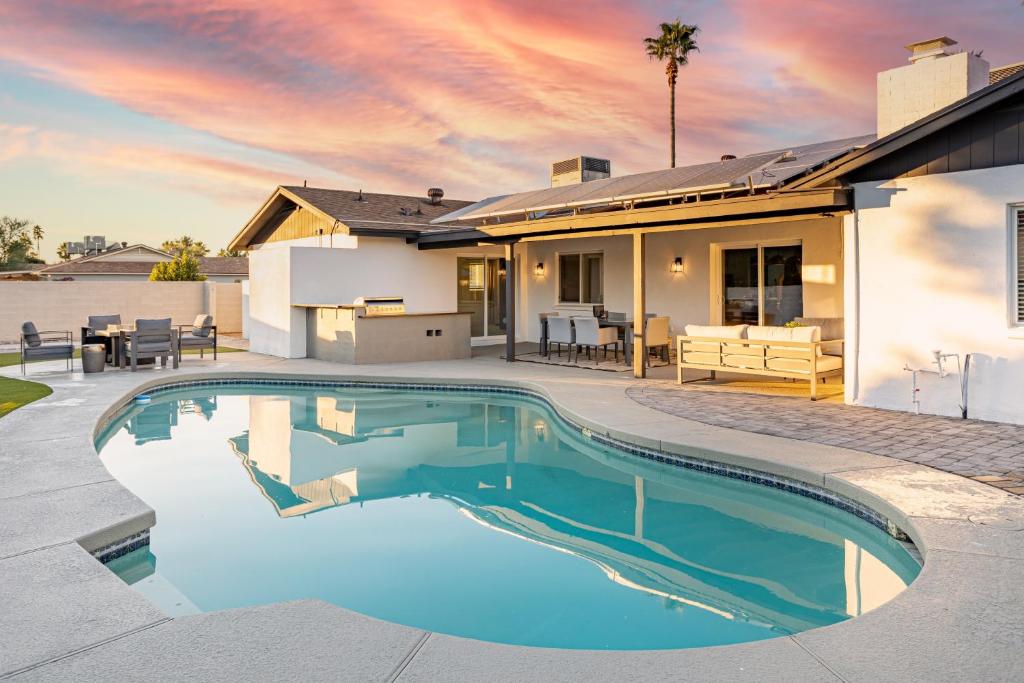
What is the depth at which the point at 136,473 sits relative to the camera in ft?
24.3

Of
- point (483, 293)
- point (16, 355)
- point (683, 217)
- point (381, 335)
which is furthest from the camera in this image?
point (483, 293)

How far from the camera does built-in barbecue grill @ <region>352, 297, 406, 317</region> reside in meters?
14.9

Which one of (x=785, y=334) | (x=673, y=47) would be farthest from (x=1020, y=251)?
(x=673, y=47)

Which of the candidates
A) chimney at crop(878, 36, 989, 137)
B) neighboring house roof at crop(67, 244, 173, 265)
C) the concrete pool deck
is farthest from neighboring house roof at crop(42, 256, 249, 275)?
the concrete pool deck

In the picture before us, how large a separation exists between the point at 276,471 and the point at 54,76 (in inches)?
556

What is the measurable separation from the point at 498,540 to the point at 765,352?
19.9ft

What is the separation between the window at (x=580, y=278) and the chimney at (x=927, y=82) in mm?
8158

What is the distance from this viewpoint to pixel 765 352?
33.6 ft

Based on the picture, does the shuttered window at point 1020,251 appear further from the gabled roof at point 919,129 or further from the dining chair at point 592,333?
the dining chair at point 592,333

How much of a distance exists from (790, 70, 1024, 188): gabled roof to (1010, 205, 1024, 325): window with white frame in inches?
46.2

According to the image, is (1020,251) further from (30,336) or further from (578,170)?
(30,336)

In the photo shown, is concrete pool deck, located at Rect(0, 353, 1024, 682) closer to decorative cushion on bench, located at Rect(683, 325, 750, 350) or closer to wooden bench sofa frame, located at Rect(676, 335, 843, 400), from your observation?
wooden bench sofa frame, located at Rect(676, 335, 843, 400)

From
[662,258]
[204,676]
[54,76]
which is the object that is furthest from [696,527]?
[54,76]

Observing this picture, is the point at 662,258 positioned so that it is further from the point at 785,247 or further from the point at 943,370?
the point at 943,370
